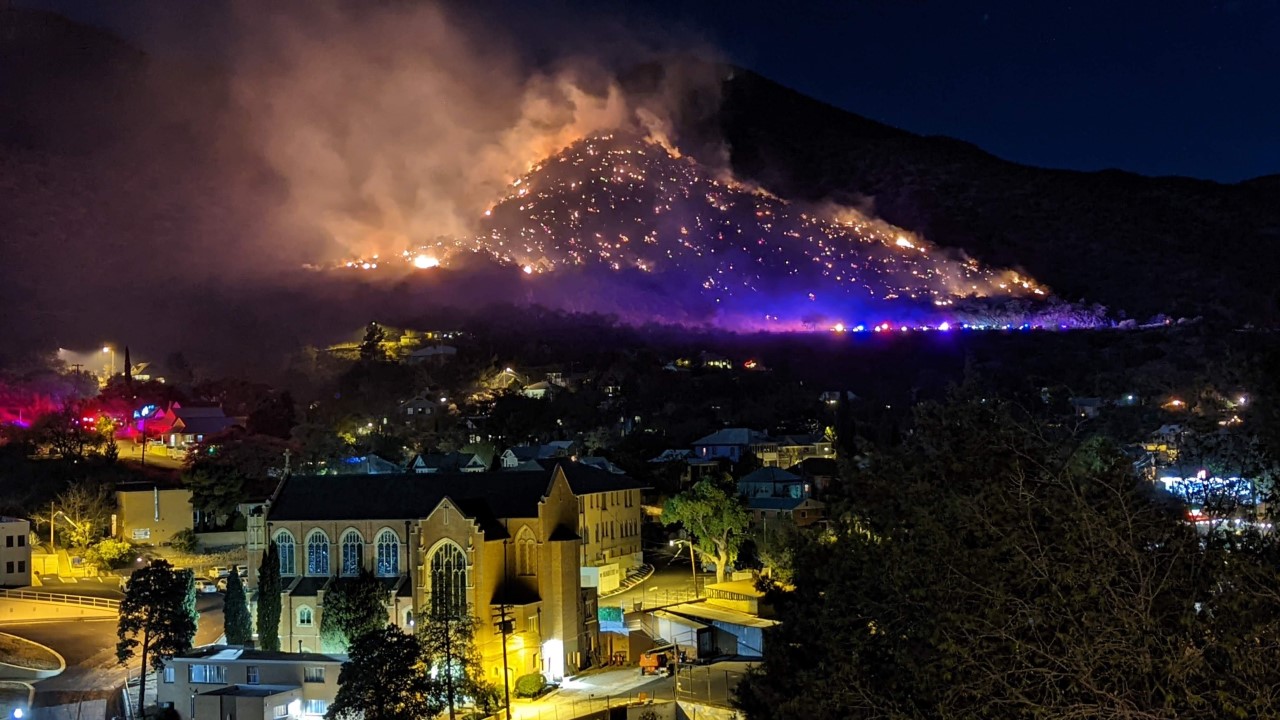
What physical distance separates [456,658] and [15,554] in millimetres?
29158

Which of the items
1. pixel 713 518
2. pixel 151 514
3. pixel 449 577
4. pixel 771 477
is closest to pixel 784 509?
pixel 771 477

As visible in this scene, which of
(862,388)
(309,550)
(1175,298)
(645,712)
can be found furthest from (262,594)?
(1175,298)

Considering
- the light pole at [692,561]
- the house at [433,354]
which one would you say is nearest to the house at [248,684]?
the light pole at [692,561]

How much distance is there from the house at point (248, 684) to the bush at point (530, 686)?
5716mm

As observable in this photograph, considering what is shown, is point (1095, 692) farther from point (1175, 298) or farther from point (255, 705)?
point (1175, 298)

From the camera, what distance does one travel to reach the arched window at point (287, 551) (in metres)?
44.6

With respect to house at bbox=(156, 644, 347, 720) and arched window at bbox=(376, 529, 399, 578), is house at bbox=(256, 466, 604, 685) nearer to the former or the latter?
arched window at bbox=(376, 529, 399, 578)

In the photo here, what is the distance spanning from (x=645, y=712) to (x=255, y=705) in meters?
12.1

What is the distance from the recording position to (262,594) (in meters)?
42.2

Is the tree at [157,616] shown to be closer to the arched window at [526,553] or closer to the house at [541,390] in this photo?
the arched window at [526,553]

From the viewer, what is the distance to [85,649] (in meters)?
44.6

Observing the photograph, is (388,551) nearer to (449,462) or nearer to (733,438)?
(449,462)

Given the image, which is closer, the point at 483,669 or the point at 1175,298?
the point at 483,669

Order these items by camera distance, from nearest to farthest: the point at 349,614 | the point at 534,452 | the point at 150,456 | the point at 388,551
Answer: the point at 349,614
the point at 388,551
the point at 534,452
the point at 150,456
